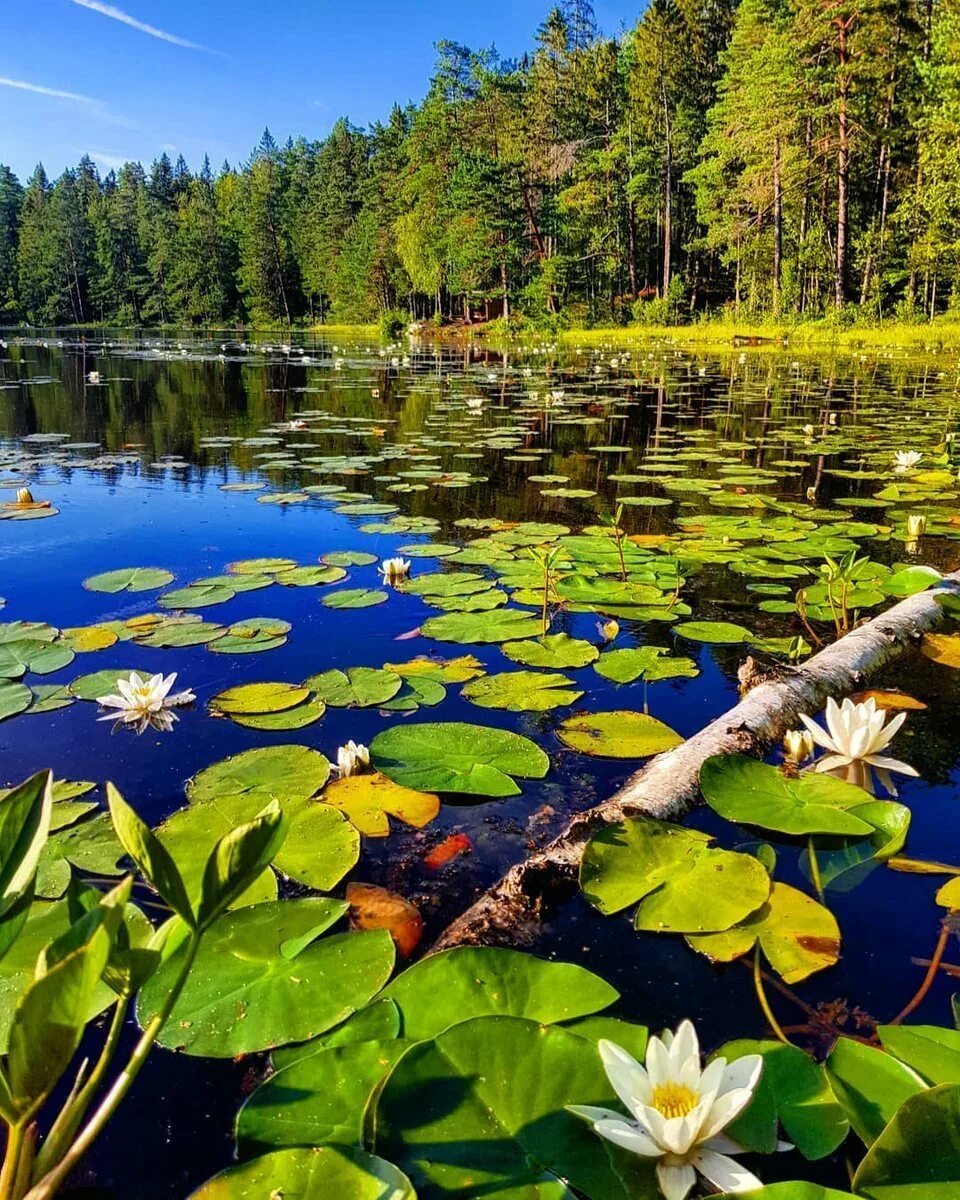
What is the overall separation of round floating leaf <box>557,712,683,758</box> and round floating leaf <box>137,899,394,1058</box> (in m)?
0.79

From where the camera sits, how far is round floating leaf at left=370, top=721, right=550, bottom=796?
1.55 meters

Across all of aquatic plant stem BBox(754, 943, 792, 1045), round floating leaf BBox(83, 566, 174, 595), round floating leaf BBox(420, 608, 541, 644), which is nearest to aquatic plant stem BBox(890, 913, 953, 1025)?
aquatic plant stem BBox(754, 943, 792, 1045)

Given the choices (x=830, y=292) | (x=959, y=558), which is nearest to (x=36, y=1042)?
(x=959, y=558)

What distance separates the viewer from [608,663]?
2.20m

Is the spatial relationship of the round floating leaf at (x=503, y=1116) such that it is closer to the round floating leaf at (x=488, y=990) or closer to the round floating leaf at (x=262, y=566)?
the round floating leaf at (x=488, y=990)

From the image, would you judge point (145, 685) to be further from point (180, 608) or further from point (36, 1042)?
point (36, 1042)

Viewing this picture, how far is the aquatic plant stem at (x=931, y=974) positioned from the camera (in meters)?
1.01

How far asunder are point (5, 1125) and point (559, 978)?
0.67 m

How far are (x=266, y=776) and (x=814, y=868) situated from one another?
1082mm

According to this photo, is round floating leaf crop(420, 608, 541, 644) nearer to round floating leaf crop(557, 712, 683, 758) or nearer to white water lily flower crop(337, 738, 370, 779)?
round floating leaf crop(557, 712, 683, 758)

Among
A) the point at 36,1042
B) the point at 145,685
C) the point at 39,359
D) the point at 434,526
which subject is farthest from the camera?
the point at 39,359

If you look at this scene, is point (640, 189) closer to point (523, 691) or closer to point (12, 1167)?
point (523, 691)

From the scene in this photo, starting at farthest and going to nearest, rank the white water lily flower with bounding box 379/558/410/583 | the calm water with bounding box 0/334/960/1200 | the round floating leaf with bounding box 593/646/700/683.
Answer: the white water lily flower with bounding box 379/558/410/583 < the round floating leaf with bounding box 593/646/700/683 < the calm water with bounding box 0/334/960/1200

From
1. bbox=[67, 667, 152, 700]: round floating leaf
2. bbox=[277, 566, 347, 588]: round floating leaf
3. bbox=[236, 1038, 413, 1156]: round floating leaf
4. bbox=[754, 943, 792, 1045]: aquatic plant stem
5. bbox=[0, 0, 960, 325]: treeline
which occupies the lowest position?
bbox=[754, 943, 792, 1045]: aquatic plant stem
